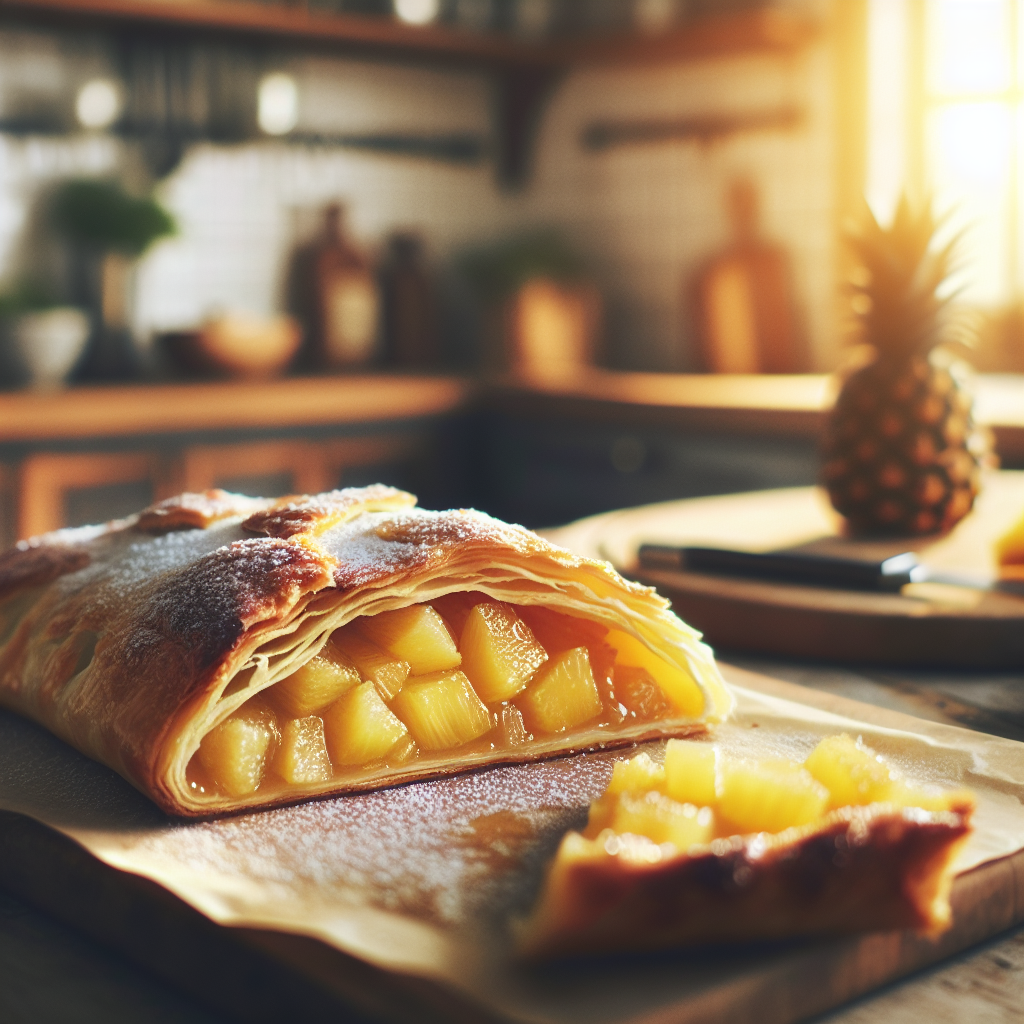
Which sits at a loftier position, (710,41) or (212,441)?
(710,41)

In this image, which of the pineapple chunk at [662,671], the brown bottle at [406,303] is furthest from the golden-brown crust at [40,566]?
the brown bottle at [406,303]

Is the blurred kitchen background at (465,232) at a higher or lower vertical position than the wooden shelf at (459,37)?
lower

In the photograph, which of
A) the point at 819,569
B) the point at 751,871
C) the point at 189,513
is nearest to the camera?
the point at 751,871

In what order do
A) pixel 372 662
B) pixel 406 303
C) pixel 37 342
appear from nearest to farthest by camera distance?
Result: pixel 372 662, pixel 37 342, pixel 406 303

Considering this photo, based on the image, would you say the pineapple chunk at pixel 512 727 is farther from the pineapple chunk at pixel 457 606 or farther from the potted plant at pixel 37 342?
the potted plant at pixel 37 342

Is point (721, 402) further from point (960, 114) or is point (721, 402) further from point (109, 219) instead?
point (109, 219)

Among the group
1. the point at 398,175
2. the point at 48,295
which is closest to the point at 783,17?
the point at 398,175

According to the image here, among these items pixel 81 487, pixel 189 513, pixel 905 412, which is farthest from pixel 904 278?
pixel 81 487
